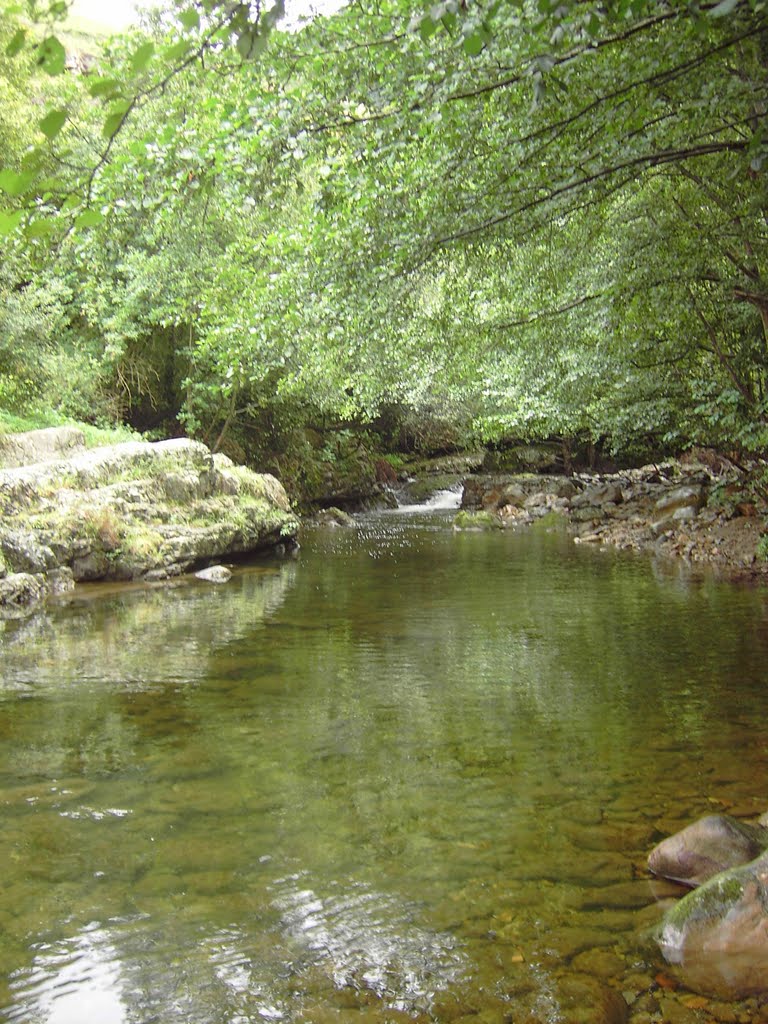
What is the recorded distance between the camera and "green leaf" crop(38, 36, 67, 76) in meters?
2.46

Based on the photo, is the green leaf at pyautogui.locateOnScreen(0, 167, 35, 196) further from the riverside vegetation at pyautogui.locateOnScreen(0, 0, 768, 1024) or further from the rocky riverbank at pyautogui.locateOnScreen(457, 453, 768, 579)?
the rocky riverbank at pyautogui.locateOnScreen(457, 453, 768, 579)

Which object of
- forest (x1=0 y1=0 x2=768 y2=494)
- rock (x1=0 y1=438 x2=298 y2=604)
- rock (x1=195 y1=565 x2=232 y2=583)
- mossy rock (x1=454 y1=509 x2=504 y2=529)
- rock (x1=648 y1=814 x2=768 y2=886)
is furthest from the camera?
mossy rock (x1=454 y1=509 x2=504 y2=529)

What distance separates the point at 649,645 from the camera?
998 centimetres

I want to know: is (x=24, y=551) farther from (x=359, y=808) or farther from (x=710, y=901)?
(x=710, y=901)

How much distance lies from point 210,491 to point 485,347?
7125 millimetres

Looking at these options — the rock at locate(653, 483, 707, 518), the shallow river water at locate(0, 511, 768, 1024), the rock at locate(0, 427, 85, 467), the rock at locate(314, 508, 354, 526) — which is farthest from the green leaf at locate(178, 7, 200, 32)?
the rock at locate(314, 508, 354, 526)

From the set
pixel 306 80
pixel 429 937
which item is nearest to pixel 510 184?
pixel 306 80

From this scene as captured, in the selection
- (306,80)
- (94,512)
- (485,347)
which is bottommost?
(94,512)

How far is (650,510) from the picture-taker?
81.0 ft

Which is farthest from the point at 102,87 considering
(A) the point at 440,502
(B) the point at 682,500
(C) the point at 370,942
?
(A) the point at 440,502

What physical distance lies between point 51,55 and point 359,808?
4.47 m

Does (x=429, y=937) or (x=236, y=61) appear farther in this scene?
(x=236, y=61)

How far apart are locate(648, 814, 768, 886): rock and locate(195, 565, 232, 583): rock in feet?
40.5

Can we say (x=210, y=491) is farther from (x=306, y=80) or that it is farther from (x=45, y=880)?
(x=45, y=880)
